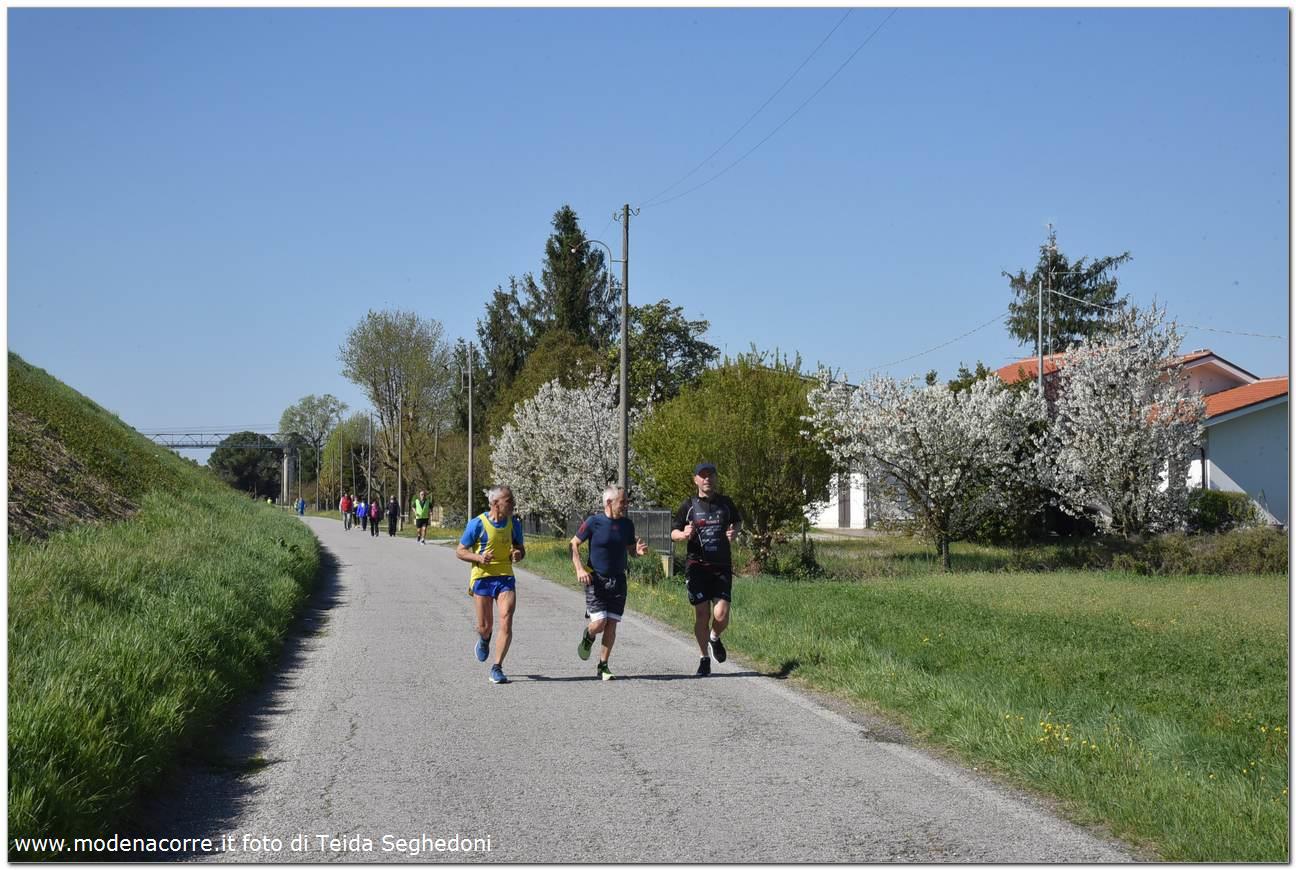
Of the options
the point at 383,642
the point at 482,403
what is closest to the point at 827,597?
the point at 383,642

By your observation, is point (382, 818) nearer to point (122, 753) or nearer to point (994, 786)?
point (122, 753)

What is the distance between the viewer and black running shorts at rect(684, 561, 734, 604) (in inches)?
445

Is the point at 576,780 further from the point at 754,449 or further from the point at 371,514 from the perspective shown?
the point at 371,514

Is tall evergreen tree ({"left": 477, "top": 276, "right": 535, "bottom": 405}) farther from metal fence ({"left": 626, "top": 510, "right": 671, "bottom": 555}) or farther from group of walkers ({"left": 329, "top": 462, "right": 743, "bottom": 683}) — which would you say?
group of walkers ({"left": 329, "top": 462, "right": 743, "bottom": 683})

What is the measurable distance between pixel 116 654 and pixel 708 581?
4997 mm

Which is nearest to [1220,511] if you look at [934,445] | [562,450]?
[934,445]

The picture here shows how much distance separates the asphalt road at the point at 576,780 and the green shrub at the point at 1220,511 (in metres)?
26.7

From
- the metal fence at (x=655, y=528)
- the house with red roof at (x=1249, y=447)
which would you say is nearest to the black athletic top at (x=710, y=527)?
the metal fence at (x=655, y=528)

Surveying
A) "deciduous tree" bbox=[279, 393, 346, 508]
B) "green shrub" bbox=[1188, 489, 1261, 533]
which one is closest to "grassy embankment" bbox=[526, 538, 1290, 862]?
"green shrub" bbox=[1188, 489, 1261, 533]

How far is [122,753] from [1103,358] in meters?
29.9

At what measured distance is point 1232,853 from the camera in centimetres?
556

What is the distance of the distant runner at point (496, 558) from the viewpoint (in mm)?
10914

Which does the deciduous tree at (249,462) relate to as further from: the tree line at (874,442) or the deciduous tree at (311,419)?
the tree line at (874,442)

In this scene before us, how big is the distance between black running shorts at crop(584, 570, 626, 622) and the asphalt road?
59cm
